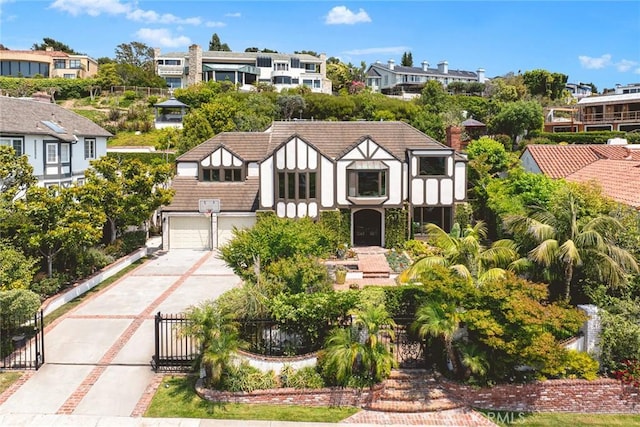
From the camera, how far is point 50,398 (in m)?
14.8

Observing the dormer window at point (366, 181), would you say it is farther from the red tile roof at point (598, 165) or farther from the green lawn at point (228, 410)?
the green lawn at point (228, 410)

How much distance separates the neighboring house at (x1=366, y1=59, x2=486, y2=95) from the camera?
102 metres

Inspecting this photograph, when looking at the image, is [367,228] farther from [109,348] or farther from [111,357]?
[111,357]

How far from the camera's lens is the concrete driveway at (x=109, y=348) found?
14594 mm

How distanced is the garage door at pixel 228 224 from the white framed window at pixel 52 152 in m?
11.5

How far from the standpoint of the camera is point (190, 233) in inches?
1375

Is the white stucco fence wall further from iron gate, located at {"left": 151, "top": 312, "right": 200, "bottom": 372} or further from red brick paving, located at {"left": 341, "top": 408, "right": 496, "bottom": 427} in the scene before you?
red brick paving, located at {"left": 341, "top": 408, "right": 496, "bottom": 427}

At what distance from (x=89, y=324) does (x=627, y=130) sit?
6553 centimetres

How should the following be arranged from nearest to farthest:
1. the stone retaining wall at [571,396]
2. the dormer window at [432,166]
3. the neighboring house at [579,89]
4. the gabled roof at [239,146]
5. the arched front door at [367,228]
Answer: the stone retaining wall at [571,396] → the dormer window at [432,166] → the arched front door at [367,228] → the gabled roof at [239,146] → the neighboring house at [579,89]

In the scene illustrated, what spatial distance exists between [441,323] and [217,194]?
916 inches

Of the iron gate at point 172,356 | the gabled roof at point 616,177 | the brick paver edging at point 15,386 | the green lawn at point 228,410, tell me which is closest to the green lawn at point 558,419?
the green lawn at point 228,410

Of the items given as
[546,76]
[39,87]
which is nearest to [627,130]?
[546,76]

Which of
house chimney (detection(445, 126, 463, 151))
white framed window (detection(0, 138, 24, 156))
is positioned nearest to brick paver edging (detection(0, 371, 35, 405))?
white framed window (detection(0, 138, 24, 156))

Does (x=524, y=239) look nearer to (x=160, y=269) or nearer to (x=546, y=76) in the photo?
(x=160, y=269)
